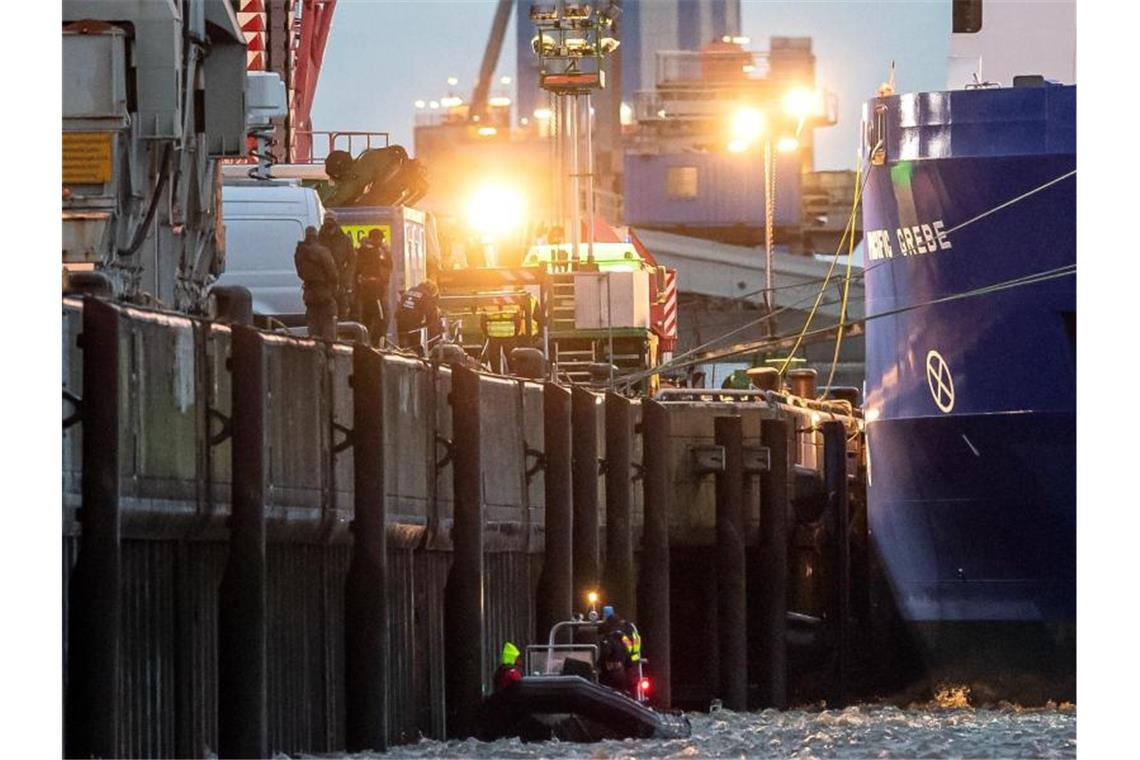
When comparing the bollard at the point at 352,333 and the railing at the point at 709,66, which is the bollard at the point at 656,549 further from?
the railing at the point at 709,66

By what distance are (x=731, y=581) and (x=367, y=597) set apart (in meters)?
11.0

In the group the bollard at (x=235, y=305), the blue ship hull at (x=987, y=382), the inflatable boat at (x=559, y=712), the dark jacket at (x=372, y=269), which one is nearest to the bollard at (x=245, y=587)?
the bollard at (x=235, y=305)

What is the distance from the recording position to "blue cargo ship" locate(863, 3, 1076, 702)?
30625 mm

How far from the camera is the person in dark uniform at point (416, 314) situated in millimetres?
29859

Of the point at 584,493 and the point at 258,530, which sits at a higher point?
the point at 258,530

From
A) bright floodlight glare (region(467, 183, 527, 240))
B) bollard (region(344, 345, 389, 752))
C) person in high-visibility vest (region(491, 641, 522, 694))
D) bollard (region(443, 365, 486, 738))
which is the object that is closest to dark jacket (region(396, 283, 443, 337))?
bollard (region(443, 365, 486, 738))

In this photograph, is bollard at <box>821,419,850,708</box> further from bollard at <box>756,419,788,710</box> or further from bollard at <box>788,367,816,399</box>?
bollard at <box>788,367,816,399</box>

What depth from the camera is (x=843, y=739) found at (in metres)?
25.9

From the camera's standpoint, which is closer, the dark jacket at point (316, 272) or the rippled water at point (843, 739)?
the rippled water at point (843, 739)

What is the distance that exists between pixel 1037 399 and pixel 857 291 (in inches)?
1525

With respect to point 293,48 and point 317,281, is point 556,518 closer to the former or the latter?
point 317,281

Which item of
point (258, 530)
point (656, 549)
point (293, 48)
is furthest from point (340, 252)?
point (293, 48)

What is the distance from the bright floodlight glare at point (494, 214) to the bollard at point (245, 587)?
33.6 meters
